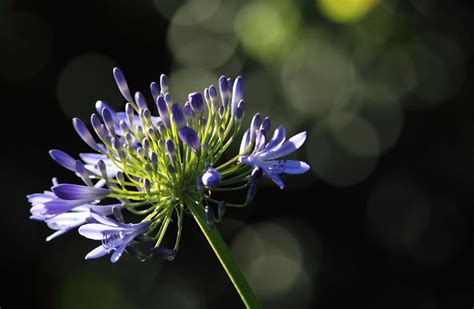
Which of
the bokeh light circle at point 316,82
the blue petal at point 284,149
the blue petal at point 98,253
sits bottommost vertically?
the bokeh light circle at point 316,82

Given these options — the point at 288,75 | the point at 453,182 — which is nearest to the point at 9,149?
the point at 288,75

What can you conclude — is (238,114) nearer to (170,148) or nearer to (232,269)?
(170,148)

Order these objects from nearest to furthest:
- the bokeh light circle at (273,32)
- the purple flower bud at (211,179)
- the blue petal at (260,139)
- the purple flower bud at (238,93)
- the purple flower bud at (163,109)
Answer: the purple flower bud at (211,179)
the blue petal at (260,139)
the purple flower bud at (163,109)
the purple flower bud at (238,93)
the bokeh light circle at (273,32)

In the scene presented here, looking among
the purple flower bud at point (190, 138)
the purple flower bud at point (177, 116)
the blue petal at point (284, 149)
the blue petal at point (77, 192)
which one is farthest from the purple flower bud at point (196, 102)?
the blue petal at point (77, 192)

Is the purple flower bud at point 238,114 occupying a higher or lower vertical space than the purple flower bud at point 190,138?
lower

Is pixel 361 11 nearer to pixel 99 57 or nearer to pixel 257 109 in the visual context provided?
pixel 257 109

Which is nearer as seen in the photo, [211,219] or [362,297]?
[211,219]

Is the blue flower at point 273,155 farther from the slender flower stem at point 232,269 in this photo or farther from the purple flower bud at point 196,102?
the slender flower stem at point 232,269
